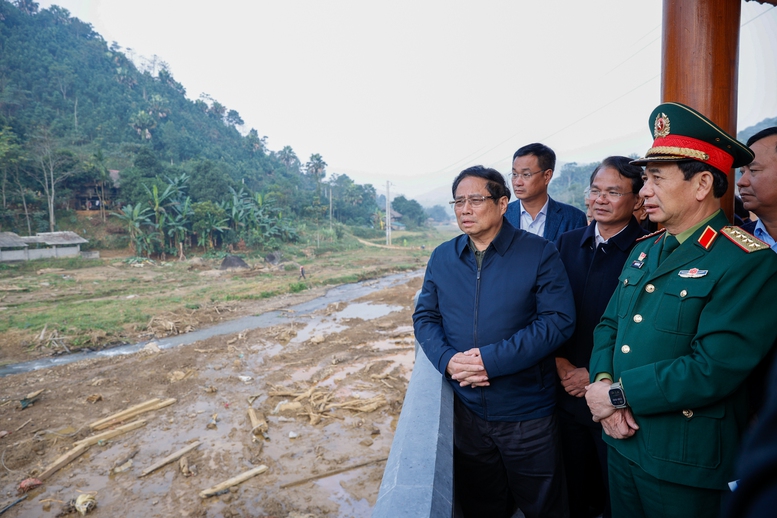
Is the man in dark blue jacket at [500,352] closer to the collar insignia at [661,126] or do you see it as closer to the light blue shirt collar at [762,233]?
the collar insignia at [661,126]

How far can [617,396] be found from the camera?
1.35m

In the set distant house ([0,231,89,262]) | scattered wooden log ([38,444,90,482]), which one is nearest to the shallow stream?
scattered wooden log ([38,444,90,482])

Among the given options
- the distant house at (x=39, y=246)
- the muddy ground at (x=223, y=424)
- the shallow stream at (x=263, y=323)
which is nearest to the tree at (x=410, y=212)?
the shallow stream at (x=263, y=323)

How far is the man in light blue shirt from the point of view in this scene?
1.70m

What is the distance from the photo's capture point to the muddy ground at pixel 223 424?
5031 millimetres

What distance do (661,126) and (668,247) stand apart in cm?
45

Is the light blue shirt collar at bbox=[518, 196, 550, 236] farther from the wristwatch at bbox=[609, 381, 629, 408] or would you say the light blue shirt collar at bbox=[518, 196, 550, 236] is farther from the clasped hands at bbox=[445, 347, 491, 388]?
the wristwatch at bbox=[609, 381, 629, 408]

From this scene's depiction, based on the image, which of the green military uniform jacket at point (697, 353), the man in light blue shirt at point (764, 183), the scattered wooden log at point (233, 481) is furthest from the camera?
the scattered wooden log at point (233, 481)

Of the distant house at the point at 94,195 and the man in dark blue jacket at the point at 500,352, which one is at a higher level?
the distant house at the point at 94,195

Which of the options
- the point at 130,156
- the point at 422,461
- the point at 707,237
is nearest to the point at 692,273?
the point at 707,237

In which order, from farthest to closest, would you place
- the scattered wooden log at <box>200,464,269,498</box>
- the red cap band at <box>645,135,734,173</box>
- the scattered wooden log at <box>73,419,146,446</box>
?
the scattered wooden log at <box>73,419,146,446</box> → the scattered wooden log at <box>200,464,269,498</box> → the red cap band at <box>645,135,734,173</box>

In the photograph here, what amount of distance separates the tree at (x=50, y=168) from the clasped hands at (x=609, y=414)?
28670 millimetres

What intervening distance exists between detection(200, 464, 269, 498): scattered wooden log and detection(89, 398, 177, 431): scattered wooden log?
2.91 m

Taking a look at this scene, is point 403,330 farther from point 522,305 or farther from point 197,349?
point 522,305
